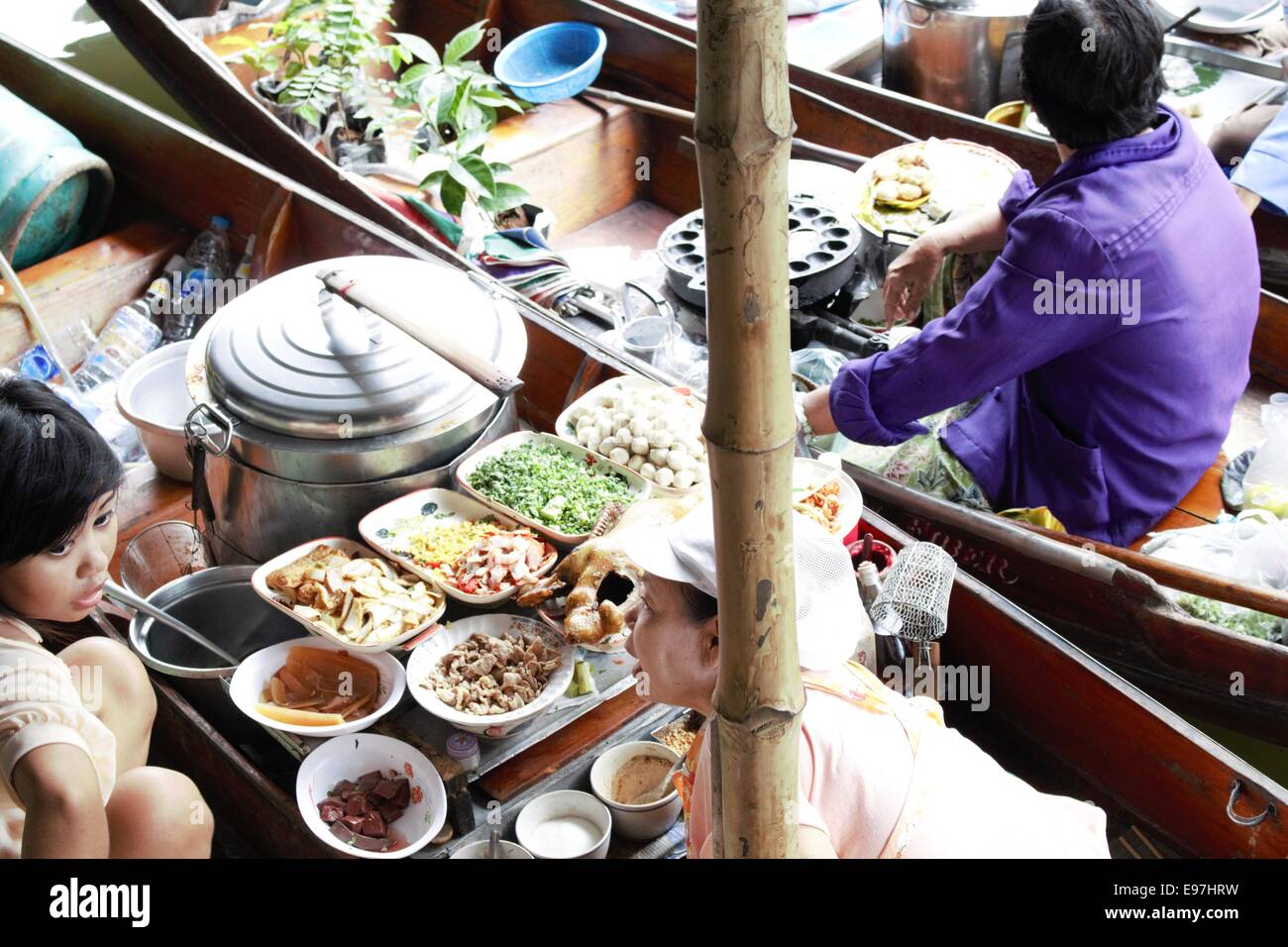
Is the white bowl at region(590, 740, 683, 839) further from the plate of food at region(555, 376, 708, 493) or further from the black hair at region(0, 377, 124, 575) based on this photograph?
the black hair at region(0, 377, 124, 575)

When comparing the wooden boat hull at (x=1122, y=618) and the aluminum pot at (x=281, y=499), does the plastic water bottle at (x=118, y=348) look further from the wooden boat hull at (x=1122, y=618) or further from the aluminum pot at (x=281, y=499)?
the wooden boat hull at (x=1122, y=618)

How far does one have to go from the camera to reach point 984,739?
2.85m

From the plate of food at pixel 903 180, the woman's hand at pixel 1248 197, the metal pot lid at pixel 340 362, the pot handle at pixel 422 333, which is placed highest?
the pot handle at pixel 422 333

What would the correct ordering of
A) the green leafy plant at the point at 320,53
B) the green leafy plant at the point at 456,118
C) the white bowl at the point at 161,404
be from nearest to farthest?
1. the white bowl at the point at 161,404
2. the green leafy plant at the point at 456,118
3. the green leafy plant at the point at 320,53

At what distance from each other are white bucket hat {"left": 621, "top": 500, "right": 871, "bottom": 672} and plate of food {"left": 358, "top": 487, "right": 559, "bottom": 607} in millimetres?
973

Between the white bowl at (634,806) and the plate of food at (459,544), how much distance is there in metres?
0.46

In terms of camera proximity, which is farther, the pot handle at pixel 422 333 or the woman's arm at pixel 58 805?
the pot handle at pixel 422 333

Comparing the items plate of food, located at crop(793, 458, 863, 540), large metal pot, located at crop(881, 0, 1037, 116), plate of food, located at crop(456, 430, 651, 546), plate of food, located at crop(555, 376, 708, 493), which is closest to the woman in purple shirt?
plate of food, located at crop(793, 458, 863, 540)

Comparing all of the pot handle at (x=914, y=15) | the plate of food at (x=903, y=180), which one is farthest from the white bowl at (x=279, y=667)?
the pot handle at (x=914, y=15)

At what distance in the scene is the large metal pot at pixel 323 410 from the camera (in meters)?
2.94

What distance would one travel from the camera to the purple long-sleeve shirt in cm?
282

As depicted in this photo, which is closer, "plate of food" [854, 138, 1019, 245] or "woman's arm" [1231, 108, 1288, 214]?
"woman's arm" [1231, 108, 1288, 214]
